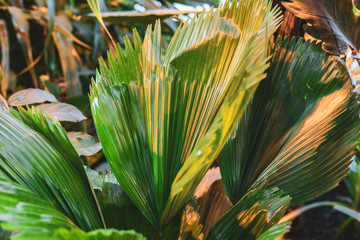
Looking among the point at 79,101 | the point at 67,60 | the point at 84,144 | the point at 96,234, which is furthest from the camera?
the point at 67,60

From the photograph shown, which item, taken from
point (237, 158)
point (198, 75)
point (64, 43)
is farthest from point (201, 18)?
point (64, 43)

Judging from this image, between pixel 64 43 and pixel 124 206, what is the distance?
1.13 meters

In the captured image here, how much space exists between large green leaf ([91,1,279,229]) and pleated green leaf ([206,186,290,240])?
0.24 feet

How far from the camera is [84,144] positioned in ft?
2.29

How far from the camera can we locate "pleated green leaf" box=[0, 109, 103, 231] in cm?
38

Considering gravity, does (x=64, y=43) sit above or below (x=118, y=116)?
below

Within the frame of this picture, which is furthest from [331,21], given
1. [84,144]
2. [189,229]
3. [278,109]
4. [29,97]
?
[29,97]

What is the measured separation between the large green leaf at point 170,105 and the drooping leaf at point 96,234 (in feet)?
0.37

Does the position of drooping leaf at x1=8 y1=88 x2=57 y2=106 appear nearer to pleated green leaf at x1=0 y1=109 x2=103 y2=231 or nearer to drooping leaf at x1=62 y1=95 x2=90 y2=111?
drooping leaf at x1=62 y1=95 x2=90 y2=111

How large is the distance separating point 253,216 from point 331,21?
39 centimetres

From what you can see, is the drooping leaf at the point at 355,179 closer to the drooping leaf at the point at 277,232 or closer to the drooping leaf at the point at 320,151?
the drooping leaf at the point at 320,151

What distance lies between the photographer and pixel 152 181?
0.41 meters

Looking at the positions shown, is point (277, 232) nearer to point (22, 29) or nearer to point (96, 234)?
point (96, 234)

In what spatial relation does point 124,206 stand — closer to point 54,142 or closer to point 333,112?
point 54,142
